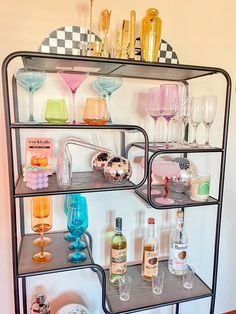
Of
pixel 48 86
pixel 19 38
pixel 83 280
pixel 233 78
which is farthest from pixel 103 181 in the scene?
pixel 233 78

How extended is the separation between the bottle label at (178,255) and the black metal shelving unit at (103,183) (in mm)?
69

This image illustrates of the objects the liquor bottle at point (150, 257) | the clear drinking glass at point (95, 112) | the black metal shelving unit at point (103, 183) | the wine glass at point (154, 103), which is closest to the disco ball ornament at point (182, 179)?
the black metal shelving unit at point (103, 183)

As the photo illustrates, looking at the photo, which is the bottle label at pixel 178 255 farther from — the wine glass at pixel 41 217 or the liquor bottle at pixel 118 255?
the wine glass at pixel 41 217

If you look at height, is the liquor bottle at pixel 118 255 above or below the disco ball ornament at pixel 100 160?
below

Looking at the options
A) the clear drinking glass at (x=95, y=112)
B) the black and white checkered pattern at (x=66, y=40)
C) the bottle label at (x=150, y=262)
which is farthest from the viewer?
the bottle label at (x=150, y=262)

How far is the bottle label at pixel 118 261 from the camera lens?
1.32 m

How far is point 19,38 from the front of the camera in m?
1.25

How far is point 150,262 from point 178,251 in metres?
0.17

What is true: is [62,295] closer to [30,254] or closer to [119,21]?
[30,254]

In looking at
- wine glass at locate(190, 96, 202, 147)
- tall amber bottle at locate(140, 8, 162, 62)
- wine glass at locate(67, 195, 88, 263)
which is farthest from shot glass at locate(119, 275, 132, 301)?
tall amber bottle at locate(140, 8, 162, 62)

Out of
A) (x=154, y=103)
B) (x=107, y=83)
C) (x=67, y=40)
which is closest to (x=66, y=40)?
(x=67, y=40)

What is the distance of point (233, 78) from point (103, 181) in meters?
1.03

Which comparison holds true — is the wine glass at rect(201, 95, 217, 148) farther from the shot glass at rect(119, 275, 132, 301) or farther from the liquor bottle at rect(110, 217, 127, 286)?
the shot glass at rect(119, 275, 132, 301)

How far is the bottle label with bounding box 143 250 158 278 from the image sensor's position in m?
1.38
